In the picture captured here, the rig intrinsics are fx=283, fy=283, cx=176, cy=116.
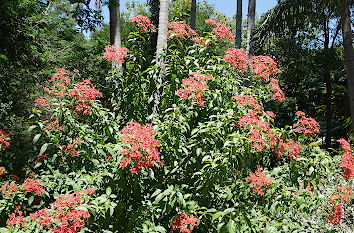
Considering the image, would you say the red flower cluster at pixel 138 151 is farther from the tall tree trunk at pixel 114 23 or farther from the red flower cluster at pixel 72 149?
the tall tree trunk at pixel 114 23

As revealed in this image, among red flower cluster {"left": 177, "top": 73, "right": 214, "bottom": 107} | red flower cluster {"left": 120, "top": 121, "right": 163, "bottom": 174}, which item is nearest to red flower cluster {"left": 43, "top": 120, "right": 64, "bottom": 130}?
red flower cluster {"left": 120, "top": 121, "right": 163, "bottom": 174}

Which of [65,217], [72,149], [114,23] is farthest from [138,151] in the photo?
[114,23]

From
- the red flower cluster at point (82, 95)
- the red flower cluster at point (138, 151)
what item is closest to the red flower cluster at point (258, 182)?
the red flower cluster at point (138, 151)

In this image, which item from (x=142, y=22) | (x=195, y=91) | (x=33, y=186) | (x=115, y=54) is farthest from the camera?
(x=142, y=22)

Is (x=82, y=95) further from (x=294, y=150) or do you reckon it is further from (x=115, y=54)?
(x=294, y=150)

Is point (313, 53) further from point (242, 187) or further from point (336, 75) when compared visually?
point (242, 187)

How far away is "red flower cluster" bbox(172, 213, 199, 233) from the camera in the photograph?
238cm

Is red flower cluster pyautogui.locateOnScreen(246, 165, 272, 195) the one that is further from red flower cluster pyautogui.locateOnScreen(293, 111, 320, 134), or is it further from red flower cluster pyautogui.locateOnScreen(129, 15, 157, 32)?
red flower cluster pyautogui.locateOnScreen(129, 15, 157, 32)

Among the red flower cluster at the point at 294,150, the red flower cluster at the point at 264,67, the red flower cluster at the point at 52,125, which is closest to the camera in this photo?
the red flower cluster at the point at 294,150

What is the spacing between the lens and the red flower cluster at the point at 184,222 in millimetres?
2382

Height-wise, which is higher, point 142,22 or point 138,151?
point 142,22

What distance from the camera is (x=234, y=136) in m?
2.50

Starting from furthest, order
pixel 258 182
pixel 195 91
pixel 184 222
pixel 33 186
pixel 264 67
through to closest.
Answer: pixel 264 67 < pixel 33 186 < pixel 195 91 < pixel 258 182 < pixel 184 222

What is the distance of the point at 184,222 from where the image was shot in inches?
95.0
